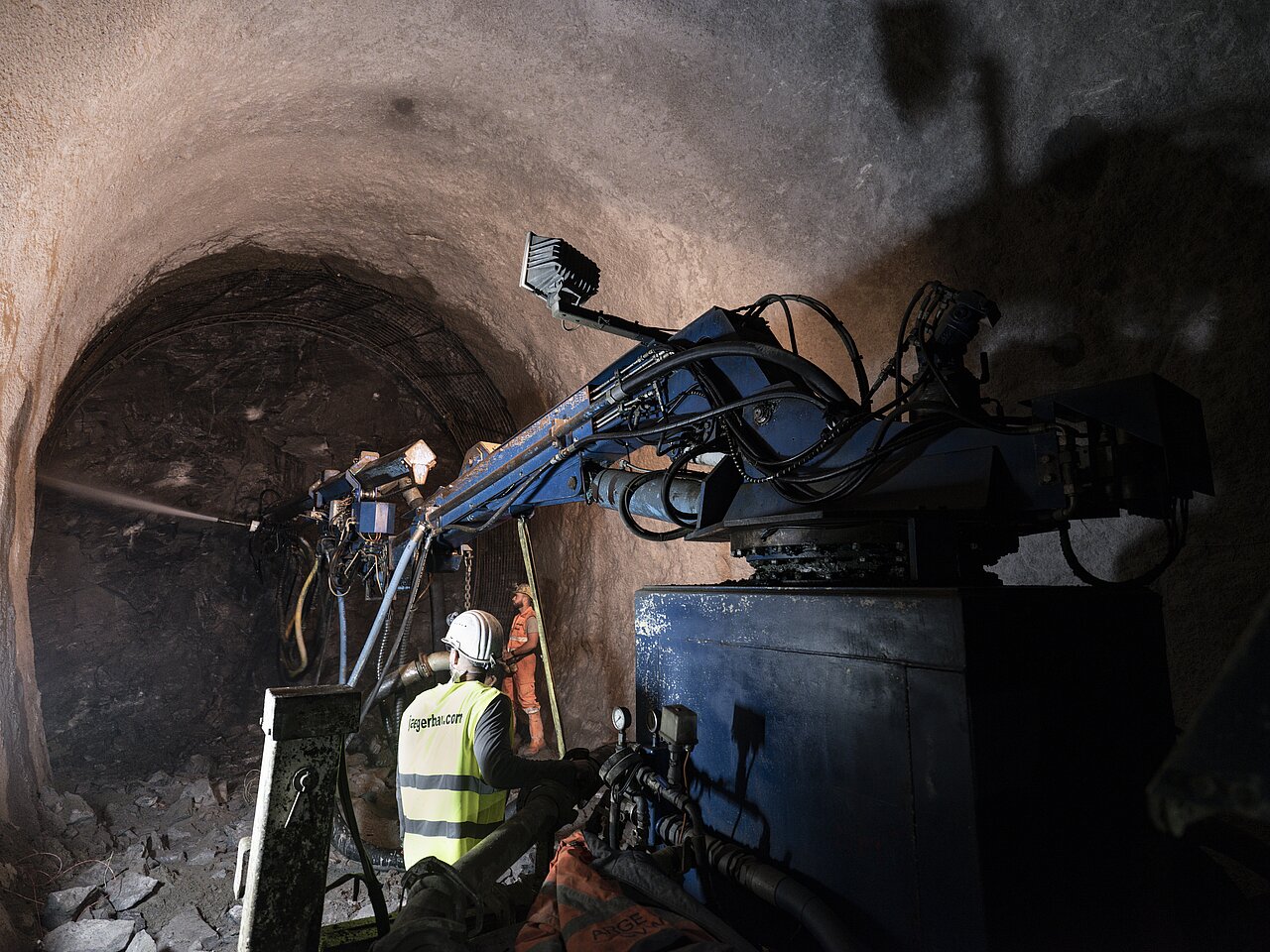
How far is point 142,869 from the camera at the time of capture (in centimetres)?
430

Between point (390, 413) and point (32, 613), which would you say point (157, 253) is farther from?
point (32, 613)

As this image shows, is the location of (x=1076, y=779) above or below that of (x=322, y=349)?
below

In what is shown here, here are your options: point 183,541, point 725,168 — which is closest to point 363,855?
point 725,168

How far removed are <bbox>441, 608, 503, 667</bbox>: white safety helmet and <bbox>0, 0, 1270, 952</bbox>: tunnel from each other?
92 cm

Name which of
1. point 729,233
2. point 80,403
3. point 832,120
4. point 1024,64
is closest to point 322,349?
point 80,403

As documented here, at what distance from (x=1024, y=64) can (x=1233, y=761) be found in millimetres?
3269

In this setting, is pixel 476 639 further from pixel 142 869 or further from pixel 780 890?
pixel 142 869

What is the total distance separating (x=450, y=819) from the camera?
9.80ft

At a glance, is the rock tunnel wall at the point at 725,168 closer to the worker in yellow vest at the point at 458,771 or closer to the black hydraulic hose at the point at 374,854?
the black hydraulic hose at the point at 374,854

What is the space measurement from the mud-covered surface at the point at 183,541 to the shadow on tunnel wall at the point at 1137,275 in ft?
20.8

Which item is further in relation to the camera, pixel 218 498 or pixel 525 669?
pixel 218 498

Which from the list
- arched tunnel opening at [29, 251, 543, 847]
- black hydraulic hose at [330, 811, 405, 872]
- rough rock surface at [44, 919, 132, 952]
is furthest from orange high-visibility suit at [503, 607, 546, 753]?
rough rock surface at [44, 919, 132, 952]

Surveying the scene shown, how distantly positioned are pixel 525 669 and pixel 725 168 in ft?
16.2

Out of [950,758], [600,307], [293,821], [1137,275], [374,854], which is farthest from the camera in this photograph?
[600,307]
